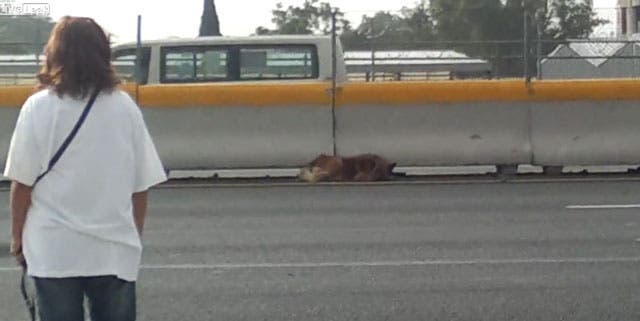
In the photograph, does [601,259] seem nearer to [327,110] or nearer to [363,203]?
[363,203]

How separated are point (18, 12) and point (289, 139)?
8868mm

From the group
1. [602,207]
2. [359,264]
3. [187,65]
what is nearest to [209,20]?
[187,65]

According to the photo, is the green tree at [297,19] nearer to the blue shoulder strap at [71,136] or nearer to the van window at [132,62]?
the van window at [132,62]

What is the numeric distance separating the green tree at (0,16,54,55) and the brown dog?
453 cm

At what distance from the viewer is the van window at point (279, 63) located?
53.4ft

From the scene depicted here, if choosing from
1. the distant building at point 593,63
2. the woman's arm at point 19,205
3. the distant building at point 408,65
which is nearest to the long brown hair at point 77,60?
the woman's arm at point 19,205

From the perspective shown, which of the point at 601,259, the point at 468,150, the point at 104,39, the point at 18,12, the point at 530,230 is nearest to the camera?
the point at 104,39

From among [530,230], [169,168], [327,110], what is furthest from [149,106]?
[530,230]

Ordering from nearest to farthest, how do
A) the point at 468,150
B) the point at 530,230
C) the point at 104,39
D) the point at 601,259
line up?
the point at 104,39
the point at 601,259
the point at 530,230
the point at 468,150

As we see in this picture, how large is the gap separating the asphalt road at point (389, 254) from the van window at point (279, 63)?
71.2 inches

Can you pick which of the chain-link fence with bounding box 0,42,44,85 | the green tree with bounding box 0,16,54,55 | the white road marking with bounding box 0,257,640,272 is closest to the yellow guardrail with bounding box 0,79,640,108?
the chain-link fence with bounding box 0,42,44,85

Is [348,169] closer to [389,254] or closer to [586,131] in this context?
[586,131]

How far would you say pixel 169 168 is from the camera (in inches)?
618

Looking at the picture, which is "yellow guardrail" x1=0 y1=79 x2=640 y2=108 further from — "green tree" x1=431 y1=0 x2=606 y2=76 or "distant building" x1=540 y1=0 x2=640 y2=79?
"distant building" x1=540 y1=0 x2=640 y2=79
